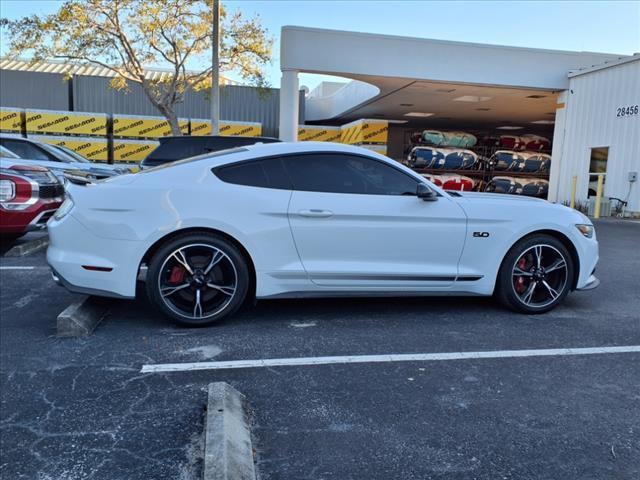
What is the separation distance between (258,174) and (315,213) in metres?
0.58

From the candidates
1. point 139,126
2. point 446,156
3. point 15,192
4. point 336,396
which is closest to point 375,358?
point 336,396

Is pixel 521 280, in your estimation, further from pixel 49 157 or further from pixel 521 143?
pixel 521 143

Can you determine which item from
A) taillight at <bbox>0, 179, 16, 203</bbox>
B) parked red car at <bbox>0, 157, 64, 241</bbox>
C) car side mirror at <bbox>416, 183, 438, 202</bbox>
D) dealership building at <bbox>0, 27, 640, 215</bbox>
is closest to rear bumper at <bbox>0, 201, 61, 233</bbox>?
parked red car at <bbox>0, 157, 64, 241</bbox>

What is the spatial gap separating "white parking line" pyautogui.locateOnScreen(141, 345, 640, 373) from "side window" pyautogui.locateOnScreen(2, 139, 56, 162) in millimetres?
9069

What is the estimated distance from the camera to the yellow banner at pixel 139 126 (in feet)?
73.7

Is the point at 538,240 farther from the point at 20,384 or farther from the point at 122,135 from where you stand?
the point at 122,135

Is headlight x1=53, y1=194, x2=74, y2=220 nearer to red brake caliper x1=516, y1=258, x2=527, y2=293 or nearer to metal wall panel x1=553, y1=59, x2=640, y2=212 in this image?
red brake caliper x1=516, y1=258, x2=527, y2=293

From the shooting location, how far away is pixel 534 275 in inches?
181

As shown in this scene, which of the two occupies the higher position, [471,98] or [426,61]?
[426,61]

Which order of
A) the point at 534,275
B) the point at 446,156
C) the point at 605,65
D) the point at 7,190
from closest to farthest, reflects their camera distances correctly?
1. the point at 534,275
2. the point at 7,190
3. the point at 605,65
4. the point at 446,156

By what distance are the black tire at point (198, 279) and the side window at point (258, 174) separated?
0.51 metres

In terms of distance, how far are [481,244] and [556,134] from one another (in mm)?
14872

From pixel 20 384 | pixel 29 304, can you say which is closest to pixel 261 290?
pixel 20 384

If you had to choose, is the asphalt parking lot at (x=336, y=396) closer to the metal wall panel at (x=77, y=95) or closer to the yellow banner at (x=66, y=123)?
the yellow banner at (x=66, y=123)
